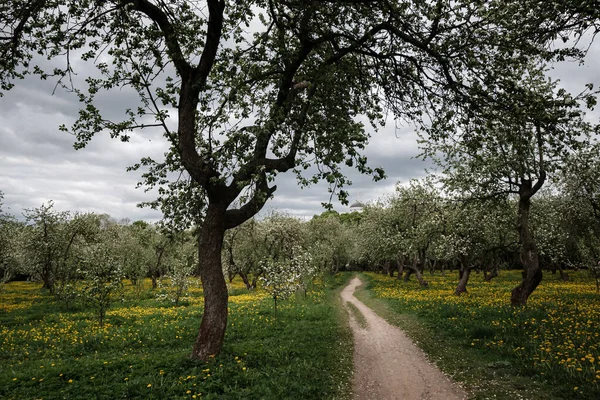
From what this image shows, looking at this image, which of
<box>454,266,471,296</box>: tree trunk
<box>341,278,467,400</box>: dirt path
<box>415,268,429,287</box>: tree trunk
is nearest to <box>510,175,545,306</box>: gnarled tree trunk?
<box>341,278,467,400</box>: dirt path

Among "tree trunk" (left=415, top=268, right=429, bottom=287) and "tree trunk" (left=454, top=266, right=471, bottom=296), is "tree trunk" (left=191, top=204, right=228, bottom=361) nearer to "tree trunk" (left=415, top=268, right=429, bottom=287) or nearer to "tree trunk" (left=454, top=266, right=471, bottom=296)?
"tree trunk" (left=454, top=266, right=471, bottom=296)

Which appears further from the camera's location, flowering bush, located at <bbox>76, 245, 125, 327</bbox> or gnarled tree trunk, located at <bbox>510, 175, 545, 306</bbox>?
flowering bush, located at <bbox>76, 245, 125, 327</bbox>

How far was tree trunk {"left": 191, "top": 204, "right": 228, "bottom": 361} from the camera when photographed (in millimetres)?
10336

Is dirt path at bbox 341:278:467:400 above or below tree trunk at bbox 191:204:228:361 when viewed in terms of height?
below

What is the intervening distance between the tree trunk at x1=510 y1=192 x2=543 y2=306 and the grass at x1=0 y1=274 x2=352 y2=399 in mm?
9638

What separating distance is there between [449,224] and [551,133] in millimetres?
18249

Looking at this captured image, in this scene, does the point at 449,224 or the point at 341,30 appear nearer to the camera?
the point at 341,30

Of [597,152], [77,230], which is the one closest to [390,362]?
[597,152]

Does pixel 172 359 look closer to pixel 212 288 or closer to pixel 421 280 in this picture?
pixel 212 288

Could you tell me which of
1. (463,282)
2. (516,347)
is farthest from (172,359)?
(463,282)

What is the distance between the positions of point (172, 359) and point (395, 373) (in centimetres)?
699

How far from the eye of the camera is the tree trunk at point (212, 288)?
10.3 metres

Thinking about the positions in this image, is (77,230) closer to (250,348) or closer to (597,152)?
(250,348)

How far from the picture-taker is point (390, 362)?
11188 mm
